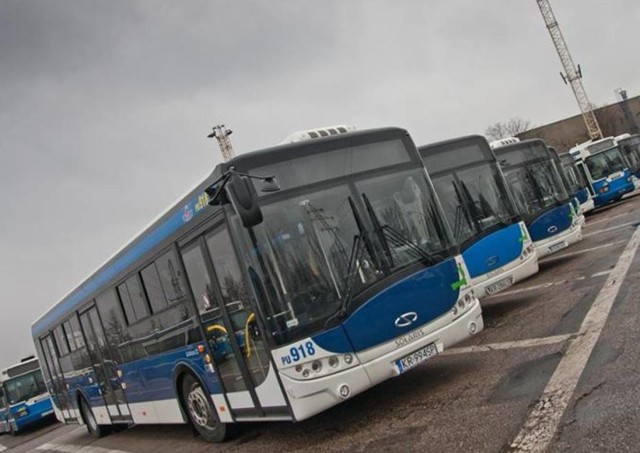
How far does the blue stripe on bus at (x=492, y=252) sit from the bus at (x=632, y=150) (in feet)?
61.9

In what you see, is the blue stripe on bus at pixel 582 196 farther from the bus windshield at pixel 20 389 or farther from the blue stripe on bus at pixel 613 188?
the bus windshield at pixel 20 389

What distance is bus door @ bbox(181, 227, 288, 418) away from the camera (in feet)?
19.4

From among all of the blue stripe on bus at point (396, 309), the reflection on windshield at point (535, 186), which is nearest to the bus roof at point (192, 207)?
the blue stripe on bus at point (396, 309)

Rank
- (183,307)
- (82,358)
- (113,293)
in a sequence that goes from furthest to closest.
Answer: (82,358) → (113,293) → (183,307)

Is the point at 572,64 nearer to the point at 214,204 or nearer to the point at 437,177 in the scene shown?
the point at 437,177

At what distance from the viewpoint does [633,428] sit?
3.76 metres

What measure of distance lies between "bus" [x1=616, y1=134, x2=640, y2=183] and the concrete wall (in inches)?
1716

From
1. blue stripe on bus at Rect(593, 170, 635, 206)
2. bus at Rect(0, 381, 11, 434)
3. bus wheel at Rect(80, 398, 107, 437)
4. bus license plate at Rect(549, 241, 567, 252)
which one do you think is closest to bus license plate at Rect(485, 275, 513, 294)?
bus license plate at Rect(549, 241, 567, 252)

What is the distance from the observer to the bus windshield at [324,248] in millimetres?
5520

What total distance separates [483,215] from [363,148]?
430cm

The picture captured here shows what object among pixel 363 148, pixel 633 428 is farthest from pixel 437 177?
pixel 633 428

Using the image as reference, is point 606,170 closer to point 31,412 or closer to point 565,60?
point 31,412

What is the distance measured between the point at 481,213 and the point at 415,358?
15.6 ft

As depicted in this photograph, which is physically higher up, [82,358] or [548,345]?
[82,358]
